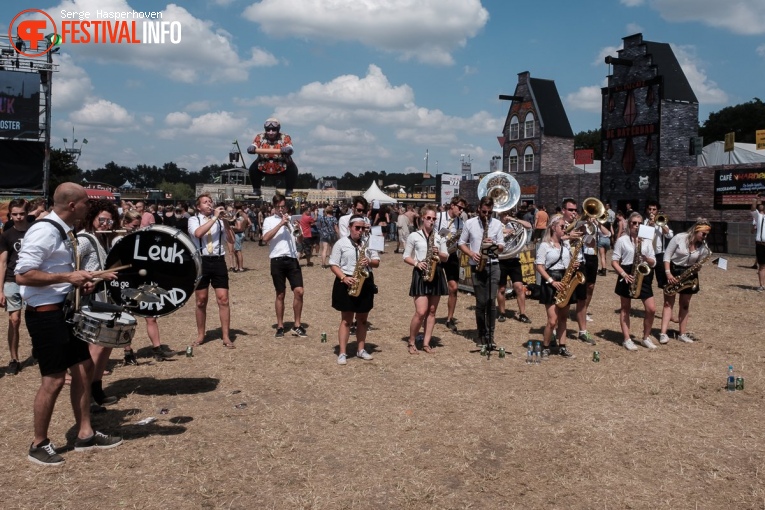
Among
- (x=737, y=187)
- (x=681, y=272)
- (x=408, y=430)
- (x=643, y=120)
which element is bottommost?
(x=408, y=430)

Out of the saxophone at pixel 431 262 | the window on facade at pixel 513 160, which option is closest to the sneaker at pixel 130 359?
the saxophone at pixel 431 262

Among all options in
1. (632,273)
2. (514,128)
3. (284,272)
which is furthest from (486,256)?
(514,128)

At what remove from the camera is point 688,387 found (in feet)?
22.5

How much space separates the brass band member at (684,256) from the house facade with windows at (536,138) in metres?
31.6

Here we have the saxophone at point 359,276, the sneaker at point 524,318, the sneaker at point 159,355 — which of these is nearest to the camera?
the saxophone at point 359,276

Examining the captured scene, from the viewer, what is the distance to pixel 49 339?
457 cm

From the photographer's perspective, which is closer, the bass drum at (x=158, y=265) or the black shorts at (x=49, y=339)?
the black shorts at (x=49, y=339)

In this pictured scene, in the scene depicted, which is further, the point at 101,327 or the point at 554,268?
the point at 554,268

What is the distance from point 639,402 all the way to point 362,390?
9.54 ft

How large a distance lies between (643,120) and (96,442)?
33633 mm

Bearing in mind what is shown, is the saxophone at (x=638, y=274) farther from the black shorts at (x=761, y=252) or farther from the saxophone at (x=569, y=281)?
the black shorts at (x=761, y=252)

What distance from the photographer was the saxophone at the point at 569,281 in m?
8.02

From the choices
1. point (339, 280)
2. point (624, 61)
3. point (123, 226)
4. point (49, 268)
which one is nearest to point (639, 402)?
point (339, 280)

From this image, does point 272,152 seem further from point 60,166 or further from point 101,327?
point 101,327
